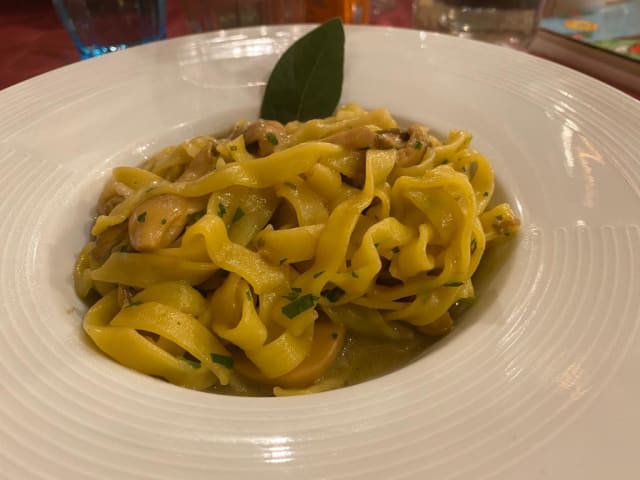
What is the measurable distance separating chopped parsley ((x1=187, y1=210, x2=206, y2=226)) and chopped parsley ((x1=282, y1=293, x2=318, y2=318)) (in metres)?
0.49

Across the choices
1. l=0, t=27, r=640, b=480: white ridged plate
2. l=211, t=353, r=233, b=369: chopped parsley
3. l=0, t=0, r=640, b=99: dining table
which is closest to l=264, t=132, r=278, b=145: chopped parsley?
l=0, t=27, r=640, b=480: white ridged plate

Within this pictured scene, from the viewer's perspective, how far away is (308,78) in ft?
9.67

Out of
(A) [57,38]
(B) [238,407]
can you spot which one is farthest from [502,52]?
(A) [57,38]

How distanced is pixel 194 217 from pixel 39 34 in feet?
10.0

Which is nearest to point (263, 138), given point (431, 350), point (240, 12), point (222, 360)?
point (222, 360)

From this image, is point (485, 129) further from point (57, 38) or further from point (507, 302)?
point (57, 38)

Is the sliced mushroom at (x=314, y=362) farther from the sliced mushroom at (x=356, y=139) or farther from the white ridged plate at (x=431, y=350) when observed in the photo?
the sliced mushroom at (x=356, y=139)

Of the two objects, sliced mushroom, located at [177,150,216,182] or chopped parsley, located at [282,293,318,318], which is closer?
chopped parsley, located at [282,293,318,318]

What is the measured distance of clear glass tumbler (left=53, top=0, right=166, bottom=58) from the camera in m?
3.68

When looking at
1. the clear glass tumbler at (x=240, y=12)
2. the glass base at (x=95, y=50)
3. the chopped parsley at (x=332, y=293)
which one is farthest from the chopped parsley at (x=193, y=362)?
the clear glass tumbler at (x=240, y=12)

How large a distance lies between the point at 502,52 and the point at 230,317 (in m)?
2.12

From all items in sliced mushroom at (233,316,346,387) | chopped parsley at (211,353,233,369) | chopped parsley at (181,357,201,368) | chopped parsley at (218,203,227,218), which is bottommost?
sliced mushroom at (233,316,346,387)

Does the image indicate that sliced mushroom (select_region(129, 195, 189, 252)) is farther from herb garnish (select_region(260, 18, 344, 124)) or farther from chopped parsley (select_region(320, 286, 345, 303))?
herb garnish (select_region(260, 18, 344, 124))

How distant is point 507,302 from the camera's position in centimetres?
191
